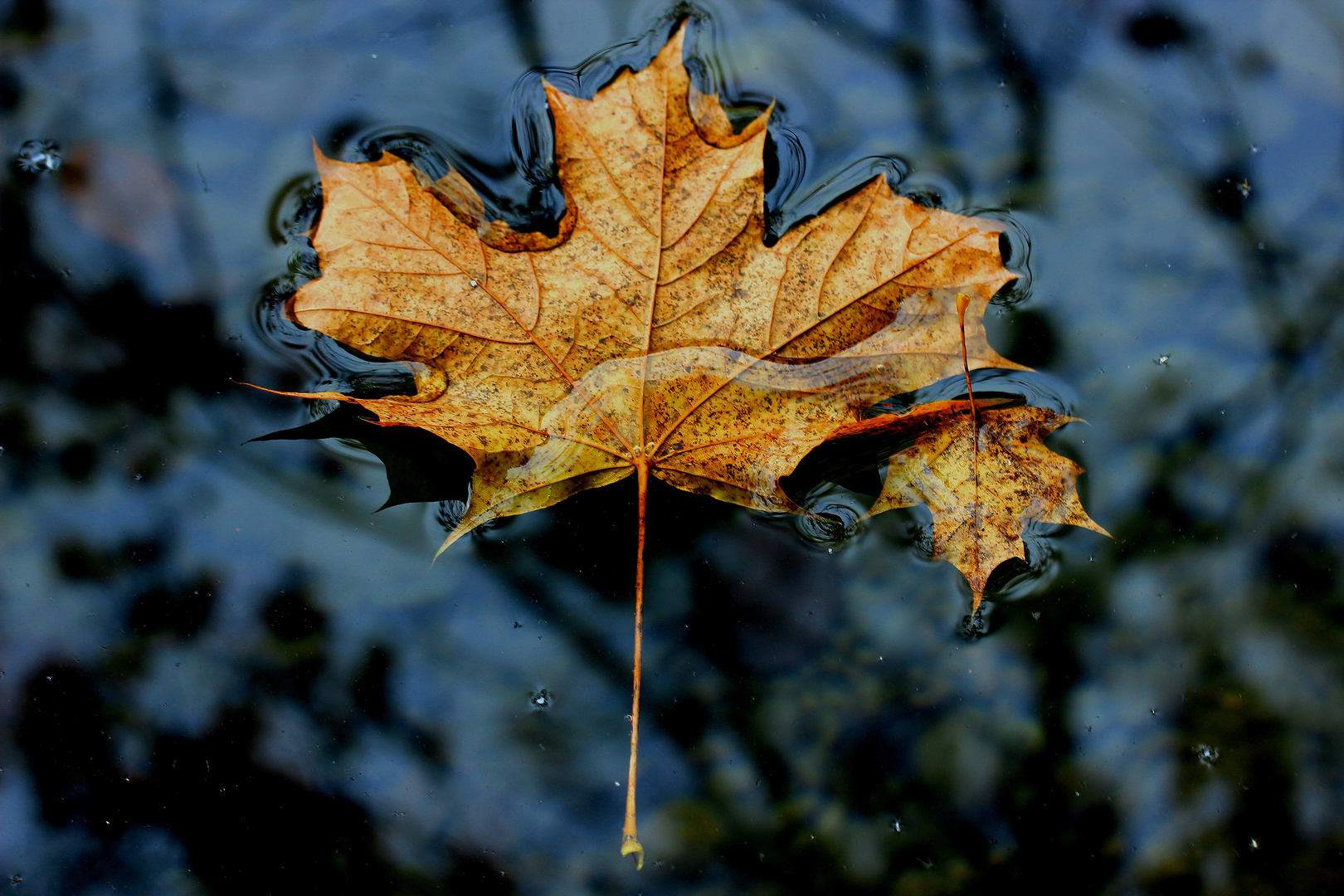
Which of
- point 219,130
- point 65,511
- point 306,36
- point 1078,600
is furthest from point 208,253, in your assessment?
point 1078,600

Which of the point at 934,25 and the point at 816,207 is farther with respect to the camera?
the point at 934,25

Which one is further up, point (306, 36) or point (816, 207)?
point (306, 36)

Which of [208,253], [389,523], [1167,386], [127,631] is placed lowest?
[127,631]

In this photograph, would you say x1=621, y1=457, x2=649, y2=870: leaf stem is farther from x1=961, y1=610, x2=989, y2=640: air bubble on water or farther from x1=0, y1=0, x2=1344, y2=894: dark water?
x1=961, y1=610, x2=989, y2=640: air bubble on water

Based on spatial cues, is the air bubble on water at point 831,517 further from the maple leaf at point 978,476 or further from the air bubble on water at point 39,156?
the air bubble on water at point 39,156

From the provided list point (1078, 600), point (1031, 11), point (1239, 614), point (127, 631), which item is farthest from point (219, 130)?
point (1239, 614)

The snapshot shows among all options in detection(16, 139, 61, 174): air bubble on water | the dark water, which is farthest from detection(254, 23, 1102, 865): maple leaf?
detection(16, 139, 61, 174): air bubble on water

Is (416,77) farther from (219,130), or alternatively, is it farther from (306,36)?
(219,130)

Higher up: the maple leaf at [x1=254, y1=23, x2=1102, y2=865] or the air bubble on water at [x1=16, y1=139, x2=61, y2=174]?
the air bubble on water at [x1=16, y1=139, x2=61, y2=174]
